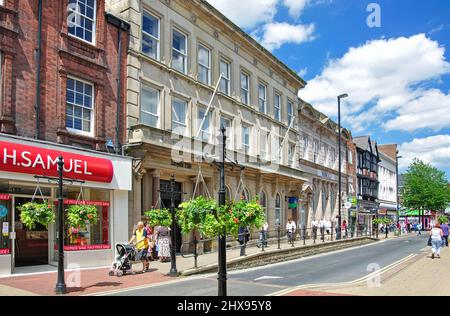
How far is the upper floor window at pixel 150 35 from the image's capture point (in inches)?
760

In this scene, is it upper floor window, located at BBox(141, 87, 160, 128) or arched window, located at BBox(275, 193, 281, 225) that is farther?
arched window, located at BBox(275, 193, 281, 225)

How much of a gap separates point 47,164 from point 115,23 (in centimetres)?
661

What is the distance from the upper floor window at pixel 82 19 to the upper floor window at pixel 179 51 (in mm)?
4695

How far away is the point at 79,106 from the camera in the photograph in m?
16.2

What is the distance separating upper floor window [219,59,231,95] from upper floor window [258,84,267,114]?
403cm

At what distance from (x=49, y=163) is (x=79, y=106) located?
2.95 m

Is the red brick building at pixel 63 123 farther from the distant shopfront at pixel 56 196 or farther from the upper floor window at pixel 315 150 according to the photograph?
the upper floor window at pixel 315 150

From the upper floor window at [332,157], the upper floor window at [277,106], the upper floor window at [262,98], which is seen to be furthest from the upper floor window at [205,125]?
the upper floor window at [332,157]

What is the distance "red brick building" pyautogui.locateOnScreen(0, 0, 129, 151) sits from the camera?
13852 millimetres

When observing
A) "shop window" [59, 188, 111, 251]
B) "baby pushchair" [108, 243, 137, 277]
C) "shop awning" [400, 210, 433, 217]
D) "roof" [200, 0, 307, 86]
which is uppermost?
"roof" [200, 0, 307, 86]

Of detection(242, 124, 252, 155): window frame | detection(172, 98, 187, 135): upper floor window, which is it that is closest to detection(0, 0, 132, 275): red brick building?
detection(172, 98, 187, 135): upper floor window

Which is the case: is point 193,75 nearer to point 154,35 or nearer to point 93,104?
point 154,35

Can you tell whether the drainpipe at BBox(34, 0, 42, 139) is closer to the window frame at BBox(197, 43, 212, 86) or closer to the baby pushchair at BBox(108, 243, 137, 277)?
the baby pushchair at BBox(108, 243, 137, 277)
